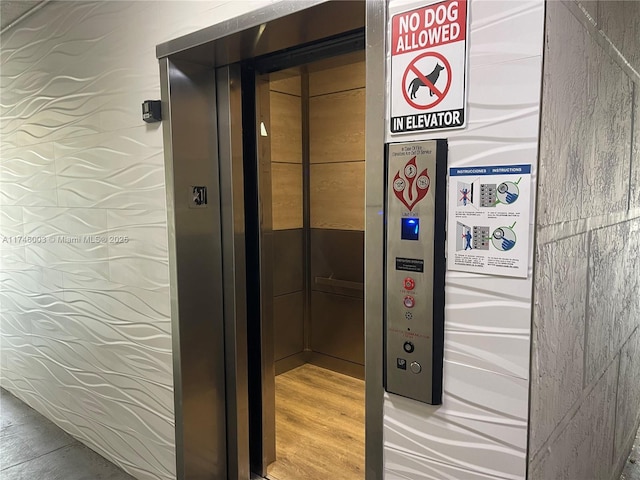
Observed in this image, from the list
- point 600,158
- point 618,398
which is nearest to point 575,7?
point 600,158

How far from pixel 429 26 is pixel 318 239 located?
281 centimetres

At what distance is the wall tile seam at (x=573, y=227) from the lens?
3.79 feet

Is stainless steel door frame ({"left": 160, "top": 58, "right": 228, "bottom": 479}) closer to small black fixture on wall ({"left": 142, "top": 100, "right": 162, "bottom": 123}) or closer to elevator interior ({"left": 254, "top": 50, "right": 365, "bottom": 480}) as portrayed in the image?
small black fixture on wall ({"left": 142, "top": 100, "right": 162, "bottom": 123})

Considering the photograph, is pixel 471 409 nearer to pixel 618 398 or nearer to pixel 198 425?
pixel 198 425

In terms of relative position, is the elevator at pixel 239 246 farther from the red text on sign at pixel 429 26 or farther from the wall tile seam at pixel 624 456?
the wall tile seam at pixel 624 456

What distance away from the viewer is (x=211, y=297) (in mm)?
2203

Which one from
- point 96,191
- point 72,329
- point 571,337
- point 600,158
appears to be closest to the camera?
point 571,337

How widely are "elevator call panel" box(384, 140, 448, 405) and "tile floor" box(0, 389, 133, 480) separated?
6.45 ft

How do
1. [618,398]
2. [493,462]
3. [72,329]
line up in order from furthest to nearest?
[72,329] → [618,398] → [493,462]

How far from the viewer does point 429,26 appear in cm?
121

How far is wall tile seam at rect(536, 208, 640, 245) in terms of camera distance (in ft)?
3.79

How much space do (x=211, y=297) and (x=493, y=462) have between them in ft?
4.63

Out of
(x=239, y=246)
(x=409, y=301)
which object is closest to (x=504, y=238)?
(x=409, y=301)

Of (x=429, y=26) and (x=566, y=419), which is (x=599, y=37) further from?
(x=566, y=419)
